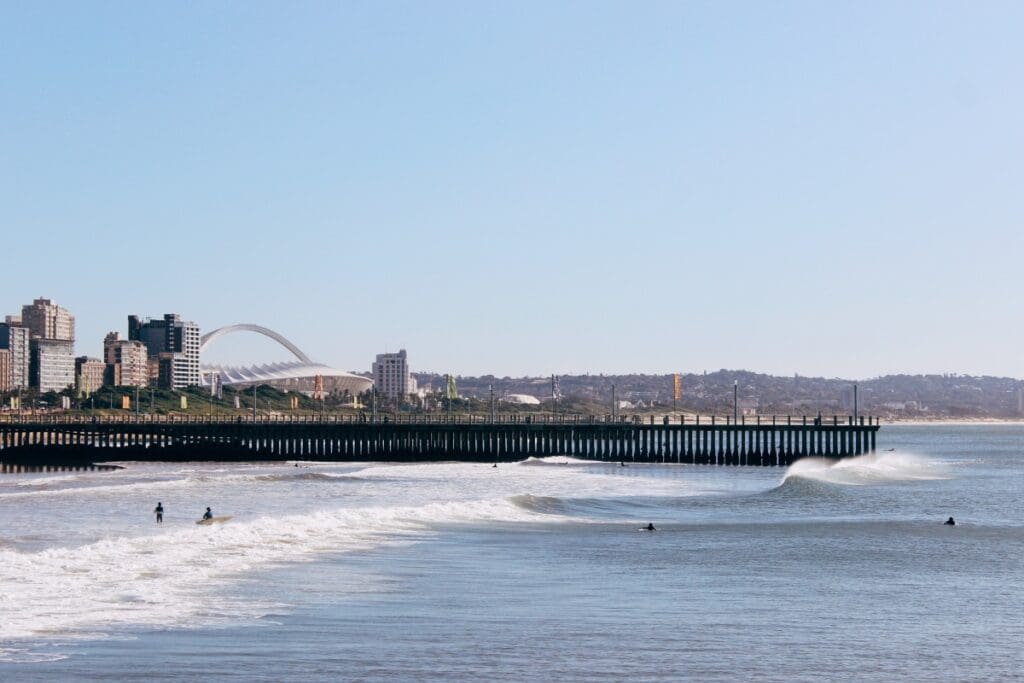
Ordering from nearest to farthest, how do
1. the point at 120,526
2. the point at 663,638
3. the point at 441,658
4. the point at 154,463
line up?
the point at 441,658, the point at 663,638, the point at 120,526, the point at 154,463

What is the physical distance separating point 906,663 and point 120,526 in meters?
27.8

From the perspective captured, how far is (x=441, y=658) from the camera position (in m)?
21.5

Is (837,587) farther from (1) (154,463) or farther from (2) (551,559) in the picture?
(1) (154,463)

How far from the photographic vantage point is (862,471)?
296ft

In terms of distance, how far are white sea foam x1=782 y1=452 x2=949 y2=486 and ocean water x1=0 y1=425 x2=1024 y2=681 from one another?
22.6 metres

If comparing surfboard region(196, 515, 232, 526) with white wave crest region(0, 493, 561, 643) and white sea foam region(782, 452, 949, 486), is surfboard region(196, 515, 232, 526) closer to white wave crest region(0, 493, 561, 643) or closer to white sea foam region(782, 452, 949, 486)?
white wave crest region(0, 493, 561, 643)

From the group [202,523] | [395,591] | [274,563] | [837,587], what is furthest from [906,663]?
[202,523]

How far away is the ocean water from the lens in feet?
70.0

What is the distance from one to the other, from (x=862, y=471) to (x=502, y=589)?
65021mm

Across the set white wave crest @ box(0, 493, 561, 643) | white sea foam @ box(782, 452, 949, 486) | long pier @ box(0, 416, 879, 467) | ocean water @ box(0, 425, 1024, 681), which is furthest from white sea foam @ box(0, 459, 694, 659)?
long pier @ box(0, 416, 879, 467)

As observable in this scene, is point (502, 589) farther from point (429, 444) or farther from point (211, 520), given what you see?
point (429, 444)

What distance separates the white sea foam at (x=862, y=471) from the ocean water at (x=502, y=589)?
22.6 meters

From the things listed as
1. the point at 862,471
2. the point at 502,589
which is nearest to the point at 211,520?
the point at 502,589

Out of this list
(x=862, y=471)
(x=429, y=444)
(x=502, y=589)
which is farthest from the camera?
(x=429, y=444)
